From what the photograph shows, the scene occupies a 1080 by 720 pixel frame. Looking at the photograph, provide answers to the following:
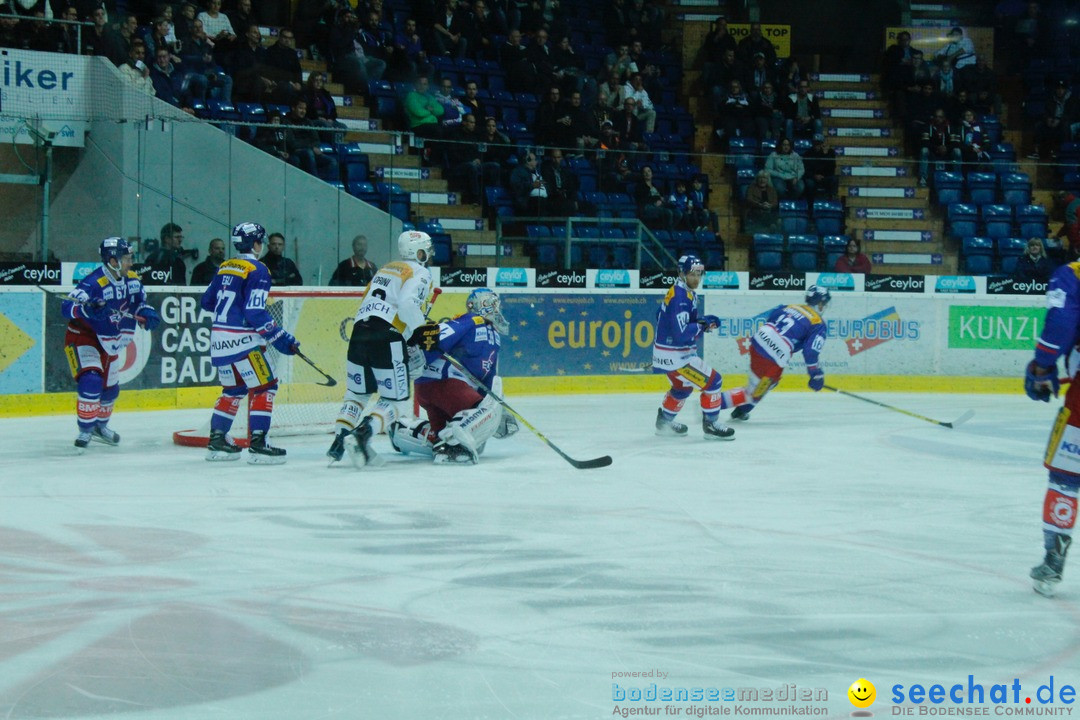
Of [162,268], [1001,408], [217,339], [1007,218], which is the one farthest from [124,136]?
[1007,218]

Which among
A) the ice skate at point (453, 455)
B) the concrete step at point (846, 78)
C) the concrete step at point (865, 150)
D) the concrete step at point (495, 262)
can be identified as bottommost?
the ice skate at point (453, 455)

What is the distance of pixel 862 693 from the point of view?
355 cm

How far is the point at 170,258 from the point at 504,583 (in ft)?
22.5

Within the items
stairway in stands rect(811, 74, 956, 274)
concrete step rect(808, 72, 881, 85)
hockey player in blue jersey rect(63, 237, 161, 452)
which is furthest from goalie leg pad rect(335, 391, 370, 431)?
concrete step rect(808, 72, 881, 85)

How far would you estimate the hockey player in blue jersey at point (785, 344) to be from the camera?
10.1 meters

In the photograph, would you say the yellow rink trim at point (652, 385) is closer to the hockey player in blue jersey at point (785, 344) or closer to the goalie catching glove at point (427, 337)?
the hockey player in blue jersey at point (785, 344)

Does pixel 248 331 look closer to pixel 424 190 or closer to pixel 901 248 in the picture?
pixel 424 190

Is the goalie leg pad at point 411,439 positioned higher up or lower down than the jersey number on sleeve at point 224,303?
lower down

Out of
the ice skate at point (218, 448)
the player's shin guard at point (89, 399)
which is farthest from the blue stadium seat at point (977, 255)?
the player's shin guard at point (89, 399)

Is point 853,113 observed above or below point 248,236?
above

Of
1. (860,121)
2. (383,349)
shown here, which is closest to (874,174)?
(860,121)

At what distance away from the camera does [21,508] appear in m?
6.34

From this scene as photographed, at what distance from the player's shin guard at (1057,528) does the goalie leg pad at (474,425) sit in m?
4.01

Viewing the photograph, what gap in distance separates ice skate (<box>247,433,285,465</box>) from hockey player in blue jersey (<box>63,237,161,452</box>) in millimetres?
1236
